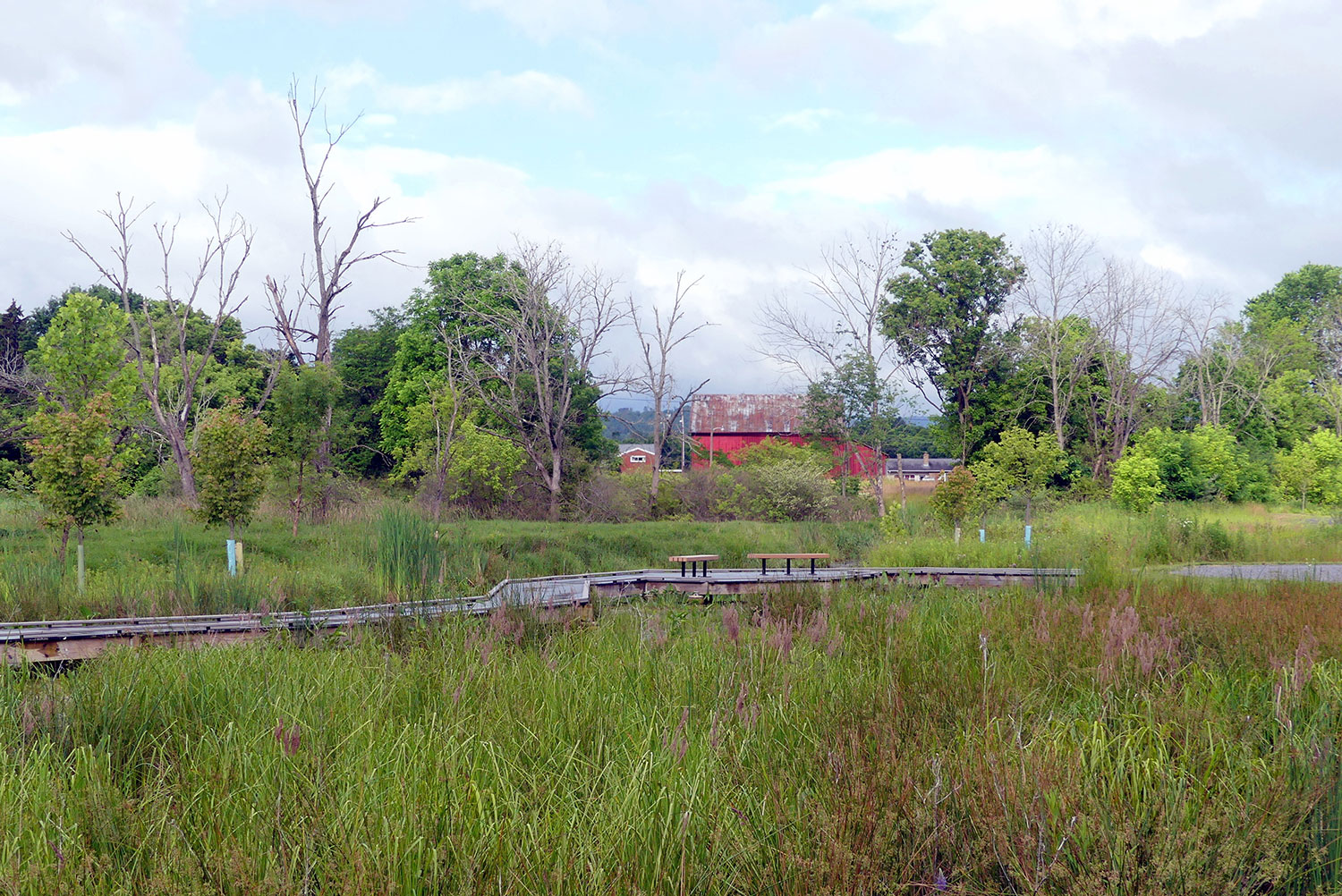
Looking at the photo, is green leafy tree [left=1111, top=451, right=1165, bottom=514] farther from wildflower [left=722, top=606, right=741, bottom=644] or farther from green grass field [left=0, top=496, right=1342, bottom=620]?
wildflower [left=722, top=606, right=741, bottom=644]

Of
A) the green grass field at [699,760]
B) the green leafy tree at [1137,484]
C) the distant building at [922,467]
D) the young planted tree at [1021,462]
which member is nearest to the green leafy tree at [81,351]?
the green grass field at [699,760]

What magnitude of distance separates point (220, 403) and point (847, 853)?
35.8 meters

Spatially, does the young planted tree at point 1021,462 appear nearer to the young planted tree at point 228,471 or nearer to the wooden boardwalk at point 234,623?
the wooden boardwalk at point 234,623

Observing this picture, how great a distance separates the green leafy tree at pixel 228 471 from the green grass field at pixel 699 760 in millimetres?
8183

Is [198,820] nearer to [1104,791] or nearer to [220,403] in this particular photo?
[1104,791]

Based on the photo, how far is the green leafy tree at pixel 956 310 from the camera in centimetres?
3300

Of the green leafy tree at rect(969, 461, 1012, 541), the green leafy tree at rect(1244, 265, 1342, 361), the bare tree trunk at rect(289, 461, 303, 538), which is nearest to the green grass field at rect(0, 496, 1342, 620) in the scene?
the bare tree trunk at rect(289, 461, 303, 538)

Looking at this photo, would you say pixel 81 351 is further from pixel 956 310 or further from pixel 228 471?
pixel 956 310

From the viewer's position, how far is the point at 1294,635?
18.2ft

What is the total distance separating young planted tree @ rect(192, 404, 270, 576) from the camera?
13156mm

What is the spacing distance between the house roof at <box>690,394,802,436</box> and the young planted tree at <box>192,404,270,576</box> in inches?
1488

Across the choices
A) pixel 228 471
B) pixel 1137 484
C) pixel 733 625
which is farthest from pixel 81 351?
pixel 1137 484

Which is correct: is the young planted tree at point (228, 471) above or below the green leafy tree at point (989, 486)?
above

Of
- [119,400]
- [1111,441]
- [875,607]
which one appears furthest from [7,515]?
[1111,441]
